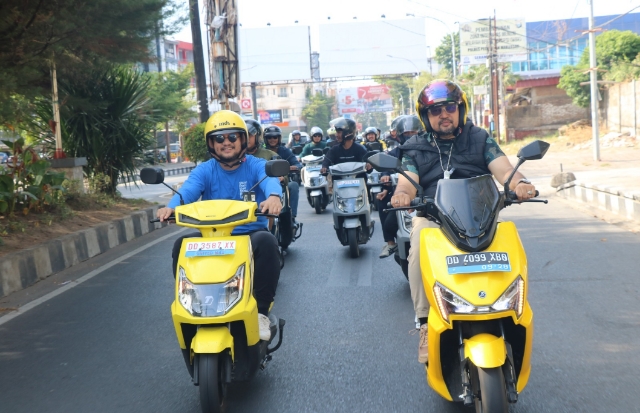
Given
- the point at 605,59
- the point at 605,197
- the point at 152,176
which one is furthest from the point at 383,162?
the point at 605,59

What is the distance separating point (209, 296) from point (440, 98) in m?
1.82

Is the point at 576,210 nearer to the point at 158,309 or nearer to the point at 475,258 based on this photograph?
the point at 158,309

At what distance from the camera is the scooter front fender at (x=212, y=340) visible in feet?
12.7

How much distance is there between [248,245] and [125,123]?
11.2 meters

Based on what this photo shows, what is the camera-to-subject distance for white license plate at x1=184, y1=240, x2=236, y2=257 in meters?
4.09

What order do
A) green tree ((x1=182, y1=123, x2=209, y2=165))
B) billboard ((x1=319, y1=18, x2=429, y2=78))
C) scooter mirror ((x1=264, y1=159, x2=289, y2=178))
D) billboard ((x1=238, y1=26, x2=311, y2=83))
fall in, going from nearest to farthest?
scooter mirror ((x1=264, y1=159, x2=289, y2=178)), green tree ((x1=182, y1=123, x2=209, y2=165)), billboard ((x1=319, y1=18, x2=429, y2=78)), billboard ((x1=238, y1=26, x2=311, y2=83))

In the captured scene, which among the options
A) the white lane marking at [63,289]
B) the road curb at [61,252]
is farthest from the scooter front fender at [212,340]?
the road curb at [61,252]

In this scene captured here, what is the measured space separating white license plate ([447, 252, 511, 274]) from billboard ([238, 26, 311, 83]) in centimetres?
5507

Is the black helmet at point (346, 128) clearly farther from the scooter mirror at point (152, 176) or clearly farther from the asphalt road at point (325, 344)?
the scooter mirror at point (152, 176)

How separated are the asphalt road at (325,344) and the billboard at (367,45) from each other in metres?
49.3

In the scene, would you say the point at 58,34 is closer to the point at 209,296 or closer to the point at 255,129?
the point at 255,129

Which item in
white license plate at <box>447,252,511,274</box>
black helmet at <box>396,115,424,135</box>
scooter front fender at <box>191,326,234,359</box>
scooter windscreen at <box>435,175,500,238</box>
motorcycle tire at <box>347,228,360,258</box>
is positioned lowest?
motorcycle tire at <box>347,228,360,258</box>

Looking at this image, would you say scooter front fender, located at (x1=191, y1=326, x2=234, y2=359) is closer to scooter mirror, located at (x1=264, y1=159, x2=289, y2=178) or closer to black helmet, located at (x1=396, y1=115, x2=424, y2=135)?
scooter mirror, located at (x1=264, y1=159, x2=289, y2=178)

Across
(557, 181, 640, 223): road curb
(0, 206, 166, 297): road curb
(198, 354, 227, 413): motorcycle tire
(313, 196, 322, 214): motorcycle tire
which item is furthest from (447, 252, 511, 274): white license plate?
(313, 196, 322, 214): motorcycle tire
